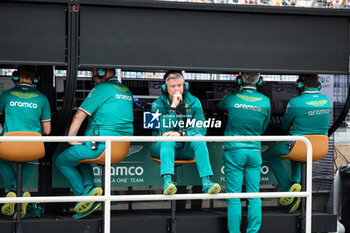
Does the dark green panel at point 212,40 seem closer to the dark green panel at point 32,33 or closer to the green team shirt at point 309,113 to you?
the dark green panel at point 32,33

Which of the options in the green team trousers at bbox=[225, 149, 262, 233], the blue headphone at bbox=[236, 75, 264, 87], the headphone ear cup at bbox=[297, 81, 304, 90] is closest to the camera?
the green team trousers at bbox=[225, 149, 262, 233]

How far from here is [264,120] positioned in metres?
5.19

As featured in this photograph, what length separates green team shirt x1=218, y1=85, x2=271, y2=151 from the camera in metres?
5.04

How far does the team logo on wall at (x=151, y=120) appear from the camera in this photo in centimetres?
514

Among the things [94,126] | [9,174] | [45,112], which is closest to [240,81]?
[94,126]

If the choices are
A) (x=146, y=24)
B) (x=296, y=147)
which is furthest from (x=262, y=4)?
(x=296, y=147)

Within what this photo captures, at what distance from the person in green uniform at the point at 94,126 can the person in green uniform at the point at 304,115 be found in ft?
5.30

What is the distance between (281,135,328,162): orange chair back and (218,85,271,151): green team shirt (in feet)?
1.37

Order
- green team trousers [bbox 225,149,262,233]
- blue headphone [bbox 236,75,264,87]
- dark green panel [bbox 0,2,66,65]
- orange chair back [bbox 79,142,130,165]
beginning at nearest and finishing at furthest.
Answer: dark green panel [bbox 0,2,66,65]
orange chair back [bbox 79,142,130,165]
green team trousers [bbox 225,149,262,233]
blue headphone [bbox 236,75,264,87]

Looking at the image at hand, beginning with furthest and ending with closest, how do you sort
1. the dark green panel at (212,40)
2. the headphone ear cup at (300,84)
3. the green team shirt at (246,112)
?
the headphone ear cup at (300,84) → the green team shirt at (246,112) → the dark green panel at (212,40)

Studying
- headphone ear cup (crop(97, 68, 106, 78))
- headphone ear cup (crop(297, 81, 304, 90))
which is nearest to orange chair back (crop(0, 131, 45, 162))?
headphone ear cup (crop(97, 68, 106, 78))

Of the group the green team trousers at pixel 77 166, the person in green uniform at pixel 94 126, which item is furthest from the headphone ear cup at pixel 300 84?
the green team trousers at pixel 77 166

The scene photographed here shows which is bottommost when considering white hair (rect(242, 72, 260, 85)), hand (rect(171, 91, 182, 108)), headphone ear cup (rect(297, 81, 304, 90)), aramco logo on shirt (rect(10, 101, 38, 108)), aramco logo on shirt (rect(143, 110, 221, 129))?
aramco logo on shirt (rect(143, 110, 221, 129))

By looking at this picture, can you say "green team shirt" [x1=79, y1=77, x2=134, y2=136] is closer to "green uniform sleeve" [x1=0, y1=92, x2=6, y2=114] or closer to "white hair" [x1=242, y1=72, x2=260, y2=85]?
"green uniform sleeve" [x1=0, y1=92, x2=6, y2=114]
